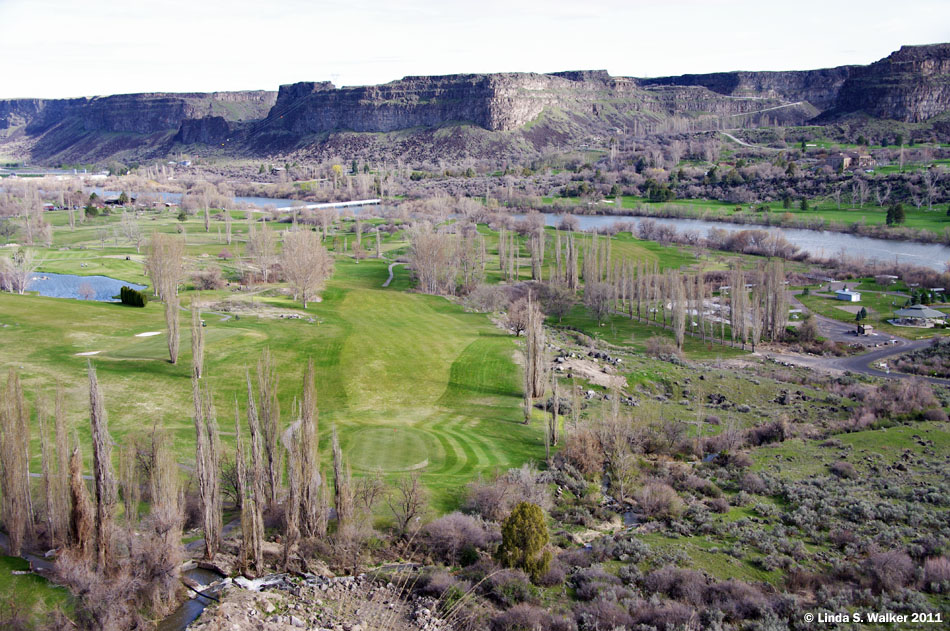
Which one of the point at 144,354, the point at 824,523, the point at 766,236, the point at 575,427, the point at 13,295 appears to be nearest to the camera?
the point at 824,523

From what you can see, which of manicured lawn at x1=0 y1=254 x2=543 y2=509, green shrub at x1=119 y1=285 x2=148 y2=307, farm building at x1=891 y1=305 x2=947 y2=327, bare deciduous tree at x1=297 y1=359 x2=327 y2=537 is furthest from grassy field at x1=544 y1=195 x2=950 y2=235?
bare deciduous tree at x1=297 y1=359 x2=327 y2=537

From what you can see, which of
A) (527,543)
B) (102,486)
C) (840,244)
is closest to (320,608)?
(527,543)

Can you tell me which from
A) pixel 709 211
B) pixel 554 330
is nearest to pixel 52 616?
pixel 554 330

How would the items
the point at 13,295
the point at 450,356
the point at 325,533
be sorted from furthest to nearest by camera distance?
the point at 13,295 → the point at 450,356 → the point at 325,533

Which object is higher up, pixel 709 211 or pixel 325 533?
pixel 709 211

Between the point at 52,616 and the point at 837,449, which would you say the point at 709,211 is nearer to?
the point at 837,449

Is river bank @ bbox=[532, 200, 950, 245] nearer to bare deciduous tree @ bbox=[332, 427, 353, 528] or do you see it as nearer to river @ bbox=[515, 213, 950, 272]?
river @ bbox=[515, 213, 950, 272]

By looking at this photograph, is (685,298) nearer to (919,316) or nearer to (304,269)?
(919,316)

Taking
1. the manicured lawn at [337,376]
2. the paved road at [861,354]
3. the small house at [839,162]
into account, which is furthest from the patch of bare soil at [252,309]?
the small house at [839,162]

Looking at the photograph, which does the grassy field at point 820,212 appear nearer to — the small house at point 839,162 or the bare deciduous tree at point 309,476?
the small house at point 839,162
